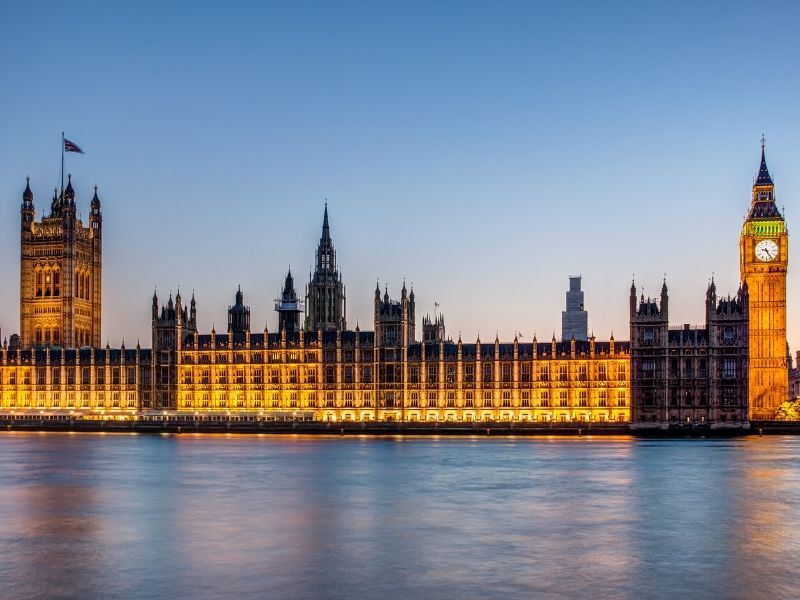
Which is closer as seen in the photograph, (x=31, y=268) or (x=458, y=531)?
(x=458, y=531)

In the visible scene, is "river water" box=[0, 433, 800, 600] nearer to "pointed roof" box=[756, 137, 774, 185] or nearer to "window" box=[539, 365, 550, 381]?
"window" box=[539, 365, 550, 381]

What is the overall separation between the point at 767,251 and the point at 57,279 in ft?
326

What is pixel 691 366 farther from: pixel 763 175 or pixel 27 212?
pixel 27 212

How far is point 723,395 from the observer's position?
121 m

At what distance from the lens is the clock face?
145 m

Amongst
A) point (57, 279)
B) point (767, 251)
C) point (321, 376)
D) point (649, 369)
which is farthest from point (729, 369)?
point (57, 279)

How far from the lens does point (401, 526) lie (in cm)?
4750

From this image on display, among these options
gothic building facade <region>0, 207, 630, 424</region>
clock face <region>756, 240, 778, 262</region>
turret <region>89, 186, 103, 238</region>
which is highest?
turret <region>89, 186, 103, 238</region>

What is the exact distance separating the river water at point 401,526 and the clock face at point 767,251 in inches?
2570

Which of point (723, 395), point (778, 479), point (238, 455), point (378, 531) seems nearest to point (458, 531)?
point (378, 531)

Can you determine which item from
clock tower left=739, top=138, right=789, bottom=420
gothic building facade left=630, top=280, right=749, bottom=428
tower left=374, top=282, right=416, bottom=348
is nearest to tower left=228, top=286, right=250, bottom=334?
tower left=374, top=282, right=416, bottom=348

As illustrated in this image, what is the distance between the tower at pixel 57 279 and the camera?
522 feet

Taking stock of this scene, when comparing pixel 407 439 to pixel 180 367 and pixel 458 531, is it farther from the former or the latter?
pixel 458 531

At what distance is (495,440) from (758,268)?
173 feet
